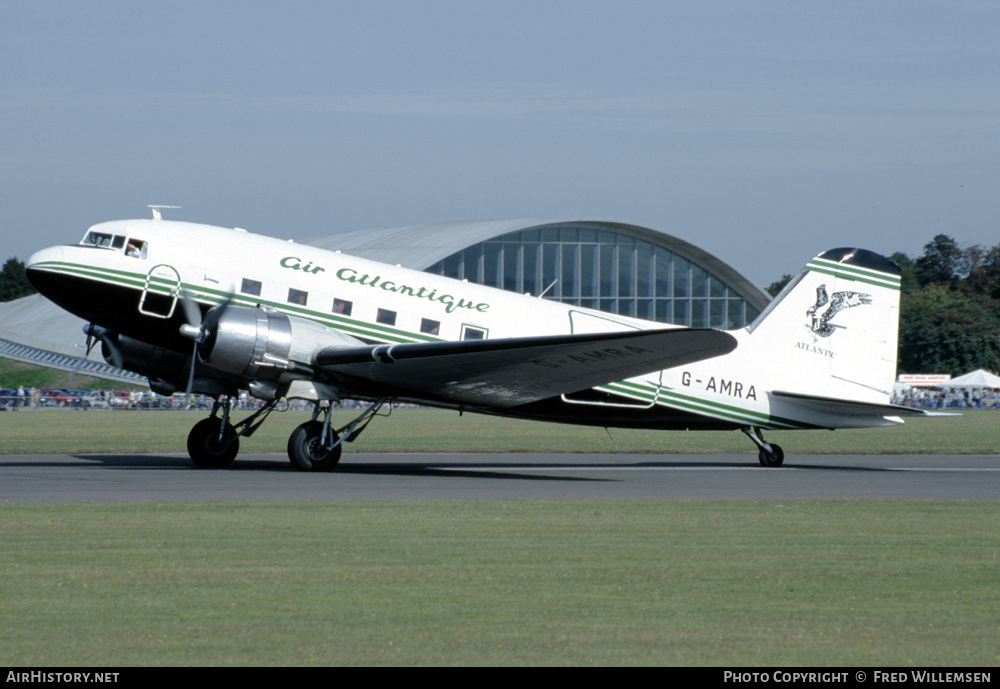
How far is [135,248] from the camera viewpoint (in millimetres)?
19000

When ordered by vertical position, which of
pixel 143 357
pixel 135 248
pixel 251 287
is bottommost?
pixel 143 357

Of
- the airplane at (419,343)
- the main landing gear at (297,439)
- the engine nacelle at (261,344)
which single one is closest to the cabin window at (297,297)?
the airplane at (419,343)

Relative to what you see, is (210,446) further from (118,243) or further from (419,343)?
(419,343)

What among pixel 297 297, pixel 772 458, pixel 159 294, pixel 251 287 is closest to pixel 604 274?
pixel 772 458

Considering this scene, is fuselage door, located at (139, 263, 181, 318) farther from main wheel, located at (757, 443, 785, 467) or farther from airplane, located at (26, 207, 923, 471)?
main wheel, located at (757, 443, 785, 467)

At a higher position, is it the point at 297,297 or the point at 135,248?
the point at 135,248

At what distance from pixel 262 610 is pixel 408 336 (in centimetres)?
1248

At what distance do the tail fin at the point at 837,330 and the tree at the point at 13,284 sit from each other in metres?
111

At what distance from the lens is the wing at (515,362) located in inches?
669

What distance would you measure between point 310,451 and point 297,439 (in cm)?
30

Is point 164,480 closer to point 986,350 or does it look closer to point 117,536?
point 117,536

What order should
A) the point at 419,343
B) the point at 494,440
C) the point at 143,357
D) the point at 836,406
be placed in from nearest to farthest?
the point at 419,343 → the point at 143,357 → the point at 836,406 → the point at 494,440

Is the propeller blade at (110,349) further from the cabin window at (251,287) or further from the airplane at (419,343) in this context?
the cabin window at (251,287)

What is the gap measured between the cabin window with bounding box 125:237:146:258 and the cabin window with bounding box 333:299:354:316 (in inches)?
131
